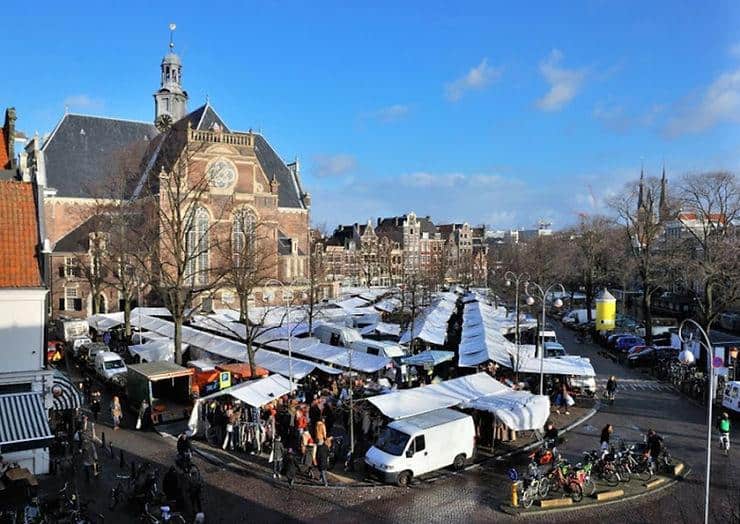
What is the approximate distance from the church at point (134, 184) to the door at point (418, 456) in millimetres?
33943

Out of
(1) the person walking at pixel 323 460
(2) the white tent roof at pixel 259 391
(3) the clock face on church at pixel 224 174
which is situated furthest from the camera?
(3) the clock face on church at pixel 224 174

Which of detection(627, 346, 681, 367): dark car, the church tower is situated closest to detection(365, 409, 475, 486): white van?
detection(627, 346, 681, 367): dark car

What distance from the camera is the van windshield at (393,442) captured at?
15.6 m

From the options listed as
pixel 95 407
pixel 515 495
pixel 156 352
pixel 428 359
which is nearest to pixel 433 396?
pixel 515 495

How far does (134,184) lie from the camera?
5422cm

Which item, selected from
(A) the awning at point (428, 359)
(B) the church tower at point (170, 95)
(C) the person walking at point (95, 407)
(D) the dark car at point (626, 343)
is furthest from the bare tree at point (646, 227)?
(B) the church tower at point (170, 95)

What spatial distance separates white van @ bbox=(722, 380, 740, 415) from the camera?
22344mm

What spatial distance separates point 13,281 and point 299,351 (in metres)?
14.5

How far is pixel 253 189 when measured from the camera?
55.3 metres

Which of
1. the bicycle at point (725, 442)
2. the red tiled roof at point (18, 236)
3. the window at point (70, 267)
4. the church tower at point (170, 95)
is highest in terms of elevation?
the church tower at point (170, 95)

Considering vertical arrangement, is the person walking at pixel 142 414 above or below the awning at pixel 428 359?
below

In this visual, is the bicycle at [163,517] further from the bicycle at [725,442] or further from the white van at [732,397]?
the white van at [732,397]

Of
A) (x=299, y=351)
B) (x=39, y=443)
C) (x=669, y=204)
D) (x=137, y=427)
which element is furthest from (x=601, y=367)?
(x=39, y=443)

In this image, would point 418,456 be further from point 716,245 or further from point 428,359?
point 716,245
